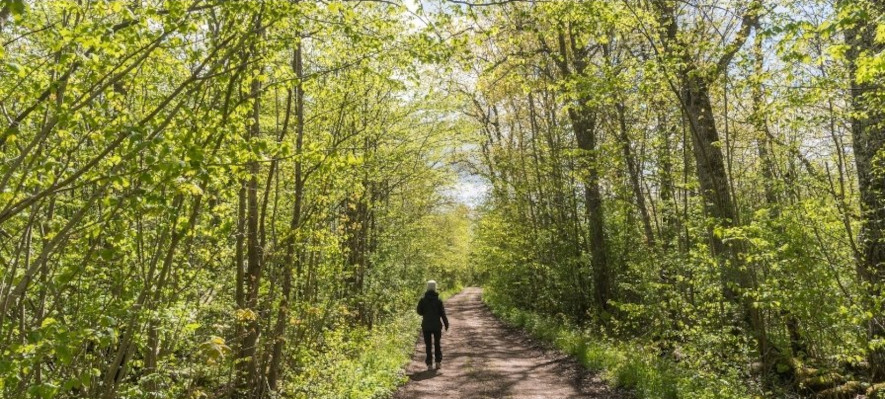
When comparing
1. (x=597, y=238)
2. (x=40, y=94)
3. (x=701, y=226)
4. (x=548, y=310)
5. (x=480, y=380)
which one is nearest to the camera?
(x=40, y=94)

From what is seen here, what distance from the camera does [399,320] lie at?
Answer: 48.1 ft

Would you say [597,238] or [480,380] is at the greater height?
[597,238]

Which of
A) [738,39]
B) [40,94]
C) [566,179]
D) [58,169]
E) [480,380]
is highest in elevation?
[738,39]

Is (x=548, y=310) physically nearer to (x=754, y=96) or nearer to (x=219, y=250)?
(x=754, y=96)

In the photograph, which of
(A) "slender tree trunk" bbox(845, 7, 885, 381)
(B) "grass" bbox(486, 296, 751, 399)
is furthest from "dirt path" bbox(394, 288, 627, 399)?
(A) "slender tree trunk" bbox(845, 7, 885, 381)

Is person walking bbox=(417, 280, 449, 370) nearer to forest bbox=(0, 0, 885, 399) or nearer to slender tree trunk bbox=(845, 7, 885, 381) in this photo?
forest bbox=(0, 0, 885, 399)

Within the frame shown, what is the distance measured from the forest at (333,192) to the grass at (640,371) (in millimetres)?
49

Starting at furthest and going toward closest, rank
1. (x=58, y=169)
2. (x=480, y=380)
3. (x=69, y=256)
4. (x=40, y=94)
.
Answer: (x=480, y=380)
(x=69, y=256)
(x=58, y=169)
(x=40, y=94)

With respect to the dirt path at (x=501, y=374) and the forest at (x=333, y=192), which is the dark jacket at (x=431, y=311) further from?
the forest at (x=333, y=192)

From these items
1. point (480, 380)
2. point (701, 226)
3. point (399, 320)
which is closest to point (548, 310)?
point (399, 320)

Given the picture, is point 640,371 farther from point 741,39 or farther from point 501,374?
point 741,39

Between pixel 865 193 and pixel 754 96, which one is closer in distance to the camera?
pixel 865 193

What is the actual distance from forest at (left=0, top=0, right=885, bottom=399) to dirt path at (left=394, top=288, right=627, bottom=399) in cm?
43

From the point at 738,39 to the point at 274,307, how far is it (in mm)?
8162
